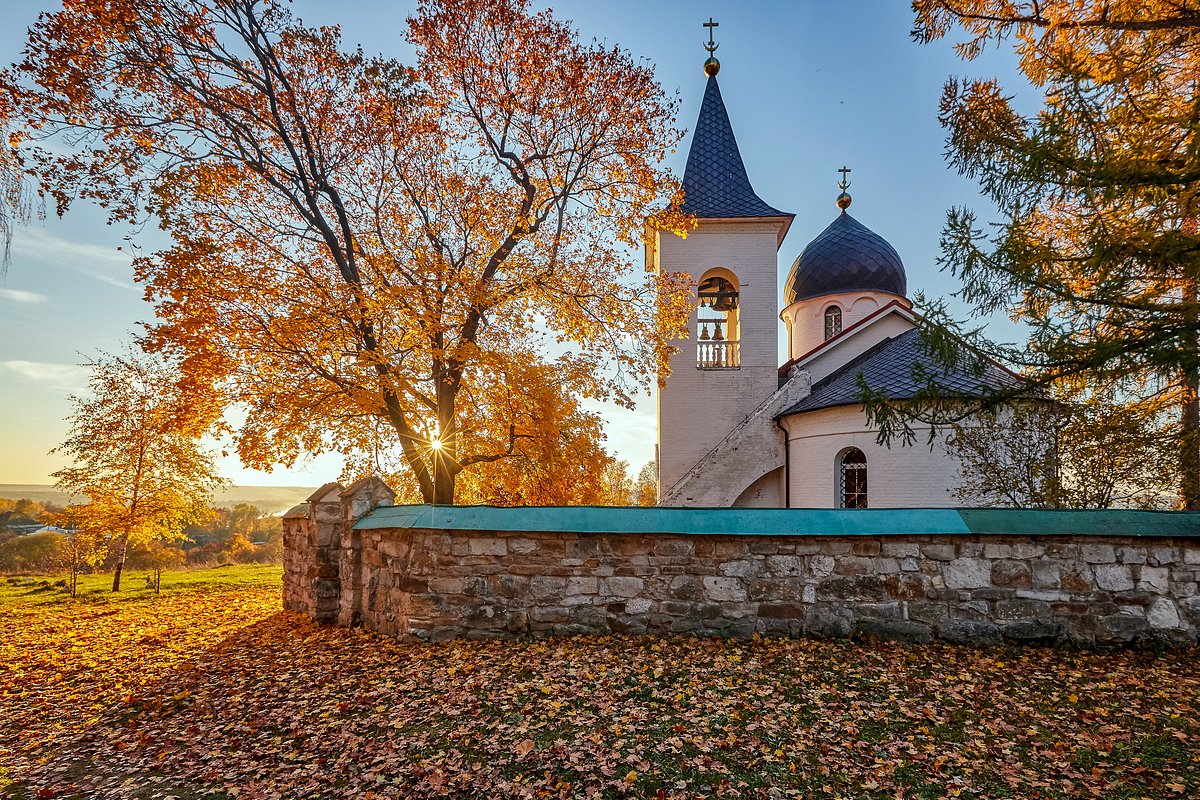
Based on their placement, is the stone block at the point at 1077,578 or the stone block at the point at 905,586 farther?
the stone block at the point at 905,586

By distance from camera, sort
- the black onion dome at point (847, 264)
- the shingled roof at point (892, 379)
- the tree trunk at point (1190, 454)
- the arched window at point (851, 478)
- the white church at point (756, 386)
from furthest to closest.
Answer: the black onion dome at point (847, 264) < the arched window at point (851, 478) < the white church at point (756, 386) < the shingled roof at point (892, 379) < the tree trunk at point (1190, 454)

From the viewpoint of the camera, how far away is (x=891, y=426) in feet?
22.4

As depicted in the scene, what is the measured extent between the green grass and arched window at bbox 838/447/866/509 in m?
12.2

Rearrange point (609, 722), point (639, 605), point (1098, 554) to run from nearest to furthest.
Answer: point (609, 722) < point (1098, 554) < point (639, 605)

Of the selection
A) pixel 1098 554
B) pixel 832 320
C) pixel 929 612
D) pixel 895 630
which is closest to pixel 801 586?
pixel 895 630

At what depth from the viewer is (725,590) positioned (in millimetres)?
6031

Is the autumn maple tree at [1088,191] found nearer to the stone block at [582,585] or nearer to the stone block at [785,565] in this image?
the stone block at [785,565]

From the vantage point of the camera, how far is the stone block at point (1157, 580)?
18.4 feet

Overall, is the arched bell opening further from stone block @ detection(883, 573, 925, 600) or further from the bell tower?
stone block @ detection(883, 573, 925, 600)

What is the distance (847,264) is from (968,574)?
607 inches

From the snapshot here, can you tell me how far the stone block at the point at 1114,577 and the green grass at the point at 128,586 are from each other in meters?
13.9

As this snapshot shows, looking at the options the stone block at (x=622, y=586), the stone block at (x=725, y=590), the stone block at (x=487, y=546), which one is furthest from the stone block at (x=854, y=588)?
the stone block at (x=487, y=546)

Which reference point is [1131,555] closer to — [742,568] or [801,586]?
[801,586]

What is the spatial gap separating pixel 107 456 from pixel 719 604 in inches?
591
